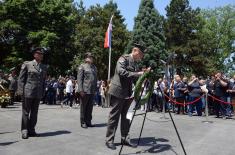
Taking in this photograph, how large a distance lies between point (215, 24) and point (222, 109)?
52045 mm

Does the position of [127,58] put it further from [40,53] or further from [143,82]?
[40,53]

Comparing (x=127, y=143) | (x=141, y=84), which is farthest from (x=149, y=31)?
(x=141, y=84)

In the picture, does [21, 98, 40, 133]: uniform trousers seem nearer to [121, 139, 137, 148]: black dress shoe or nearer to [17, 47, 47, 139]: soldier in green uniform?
[17, 47, 47, 139]: soldier in green uniform

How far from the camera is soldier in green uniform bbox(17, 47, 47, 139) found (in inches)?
340

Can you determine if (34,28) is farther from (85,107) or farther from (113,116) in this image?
(113,116)

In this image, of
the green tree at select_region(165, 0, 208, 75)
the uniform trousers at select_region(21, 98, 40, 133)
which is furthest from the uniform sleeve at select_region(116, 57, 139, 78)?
the green tree at select_region(165, 0, 208, 75)

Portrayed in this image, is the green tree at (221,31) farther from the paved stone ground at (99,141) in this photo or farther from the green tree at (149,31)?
the paved stone ground at (99,141)

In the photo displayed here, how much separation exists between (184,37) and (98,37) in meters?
19.4

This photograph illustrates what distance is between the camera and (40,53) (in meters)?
8.78

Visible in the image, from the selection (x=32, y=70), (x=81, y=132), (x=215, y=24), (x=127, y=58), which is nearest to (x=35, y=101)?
(x=32, y=70)

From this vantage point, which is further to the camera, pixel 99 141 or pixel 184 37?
pixel 184 37

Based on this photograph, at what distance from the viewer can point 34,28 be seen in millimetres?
37625

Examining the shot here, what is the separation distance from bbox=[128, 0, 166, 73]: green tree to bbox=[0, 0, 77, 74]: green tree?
9.16 m

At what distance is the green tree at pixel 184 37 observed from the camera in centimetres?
5694
